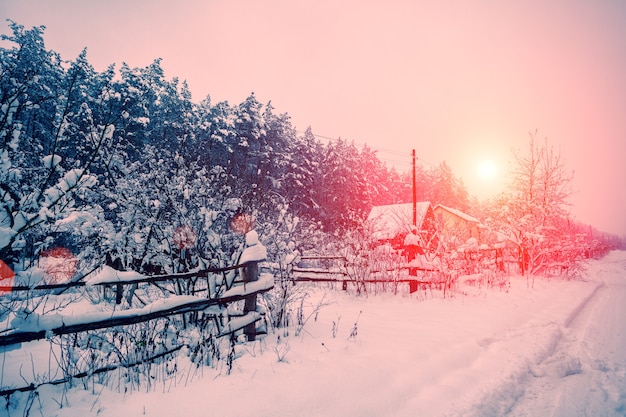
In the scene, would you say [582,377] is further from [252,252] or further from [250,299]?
[252,252]

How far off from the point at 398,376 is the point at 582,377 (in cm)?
288

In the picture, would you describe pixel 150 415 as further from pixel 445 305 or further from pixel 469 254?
pixel 469 254

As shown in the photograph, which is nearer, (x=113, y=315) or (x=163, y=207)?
(x=113, y=315)

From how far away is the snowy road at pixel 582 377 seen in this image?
373 centimetres

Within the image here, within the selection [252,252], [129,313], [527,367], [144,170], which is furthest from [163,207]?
[527,367]

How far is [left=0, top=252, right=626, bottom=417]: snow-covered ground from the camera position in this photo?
333 centimetres

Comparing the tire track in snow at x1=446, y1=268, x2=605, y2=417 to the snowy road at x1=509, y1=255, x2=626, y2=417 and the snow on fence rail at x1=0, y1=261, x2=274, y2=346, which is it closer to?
the snowy road at x1=509, y1=255, x2=626, y2=417

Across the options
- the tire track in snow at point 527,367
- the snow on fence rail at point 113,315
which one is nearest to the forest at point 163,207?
the snow on fence rail at point 113,315

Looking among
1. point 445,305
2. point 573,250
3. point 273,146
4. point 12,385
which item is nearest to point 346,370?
point 12,385

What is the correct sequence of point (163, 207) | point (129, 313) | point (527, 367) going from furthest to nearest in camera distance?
point (163, 207), point (527, 367), point (129, 313)

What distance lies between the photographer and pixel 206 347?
4.30m

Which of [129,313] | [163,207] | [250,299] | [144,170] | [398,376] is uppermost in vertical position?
[144,170]

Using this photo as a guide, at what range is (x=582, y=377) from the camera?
4.57m

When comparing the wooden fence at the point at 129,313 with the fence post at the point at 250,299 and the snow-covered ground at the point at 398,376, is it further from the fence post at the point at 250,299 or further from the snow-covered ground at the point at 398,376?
the snow-covered ground at the point at 398,376
